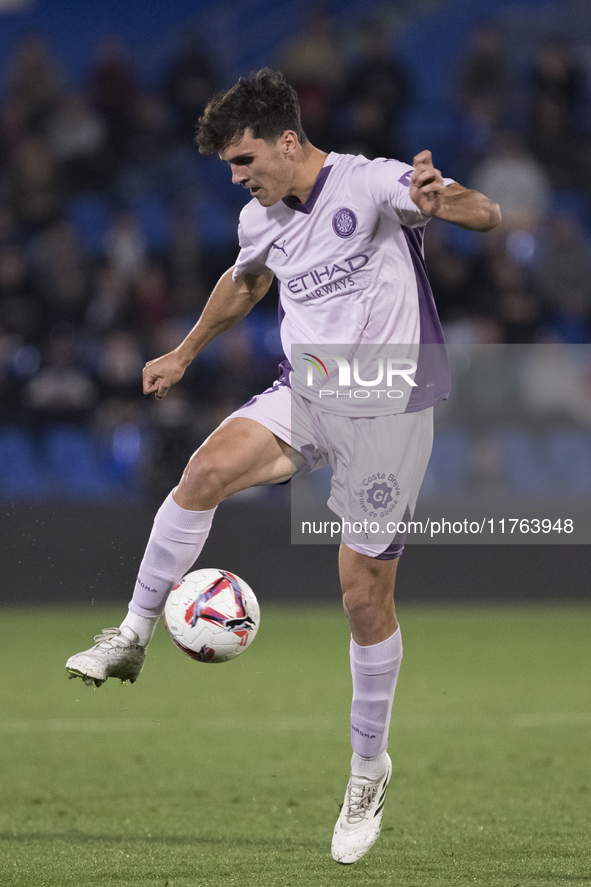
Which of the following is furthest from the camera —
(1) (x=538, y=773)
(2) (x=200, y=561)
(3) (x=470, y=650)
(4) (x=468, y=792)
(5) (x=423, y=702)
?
(2) (x=200, y=561)

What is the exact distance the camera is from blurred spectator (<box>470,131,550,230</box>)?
38.9 feet

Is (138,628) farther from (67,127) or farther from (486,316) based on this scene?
(67,127)

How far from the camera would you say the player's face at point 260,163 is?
3.81 m

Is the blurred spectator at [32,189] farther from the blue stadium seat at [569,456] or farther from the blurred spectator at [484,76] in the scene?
the blue stadium seat at [569,456]

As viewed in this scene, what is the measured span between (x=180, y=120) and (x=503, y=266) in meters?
3.72

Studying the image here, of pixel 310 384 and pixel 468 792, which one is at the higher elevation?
pixel 310 384

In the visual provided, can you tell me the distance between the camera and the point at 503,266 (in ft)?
35.3

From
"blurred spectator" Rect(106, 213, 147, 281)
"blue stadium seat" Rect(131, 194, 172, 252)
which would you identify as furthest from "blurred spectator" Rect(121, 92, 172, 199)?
"blurred spectator" Rect(106, 213, 147, 281)

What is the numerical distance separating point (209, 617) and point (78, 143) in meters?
9.09

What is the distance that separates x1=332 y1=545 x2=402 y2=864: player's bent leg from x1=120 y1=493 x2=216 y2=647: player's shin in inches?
19.6

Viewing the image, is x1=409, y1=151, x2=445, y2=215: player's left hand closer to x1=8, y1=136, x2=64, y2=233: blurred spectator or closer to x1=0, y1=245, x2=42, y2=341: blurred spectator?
x1=0, y1=245, x2=42, y2=341: blurred spectator

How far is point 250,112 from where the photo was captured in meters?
3.81

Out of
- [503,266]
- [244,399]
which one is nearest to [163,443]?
[244,399]

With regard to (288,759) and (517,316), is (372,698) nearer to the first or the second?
(288,759)
